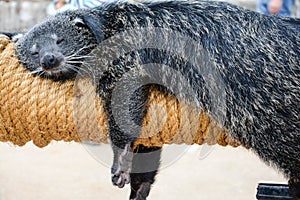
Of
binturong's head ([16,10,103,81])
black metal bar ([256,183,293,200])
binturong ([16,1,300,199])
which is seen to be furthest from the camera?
black metal bar ([256,183,293,200])

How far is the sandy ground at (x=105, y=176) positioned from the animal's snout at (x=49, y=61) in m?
1.01

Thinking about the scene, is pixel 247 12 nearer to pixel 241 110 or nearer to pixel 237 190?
pixel 241 110

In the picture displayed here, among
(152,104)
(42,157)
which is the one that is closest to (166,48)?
(152,104)

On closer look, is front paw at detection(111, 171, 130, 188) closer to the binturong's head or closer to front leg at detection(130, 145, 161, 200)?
front leg at detection(130, 145, 161, 200)

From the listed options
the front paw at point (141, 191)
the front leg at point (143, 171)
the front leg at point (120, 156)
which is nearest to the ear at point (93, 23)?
the front leg at point (120, 156)

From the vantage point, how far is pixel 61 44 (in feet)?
8.53

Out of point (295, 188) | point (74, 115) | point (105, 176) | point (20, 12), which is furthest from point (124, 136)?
point (20, 12)

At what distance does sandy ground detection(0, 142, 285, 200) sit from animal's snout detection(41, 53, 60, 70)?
101 centimetres

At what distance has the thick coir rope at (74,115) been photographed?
242 cm

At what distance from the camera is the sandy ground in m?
3.84

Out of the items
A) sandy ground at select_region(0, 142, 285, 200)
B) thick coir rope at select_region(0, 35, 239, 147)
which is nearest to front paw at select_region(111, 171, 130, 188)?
thick coir rope at select_region(0, 35, 239, 147)

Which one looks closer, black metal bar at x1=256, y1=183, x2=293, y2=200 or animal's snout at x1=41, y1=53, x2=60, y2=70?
animal's snout at x1=41, y1=53, x2=60, y2=70

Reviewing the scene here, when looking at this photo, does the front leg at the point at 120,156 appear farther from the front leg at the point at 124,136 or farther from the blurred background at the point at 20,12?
the blurred background at the point at 20,12

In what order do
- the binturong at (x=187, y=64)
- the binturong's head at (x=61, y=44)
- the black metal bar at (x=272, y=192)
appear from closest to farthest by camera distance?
the binturong at (x=187, y=64), the binturong's head at (x=61, y=44), the black metal bar at (x=272, y=192)
